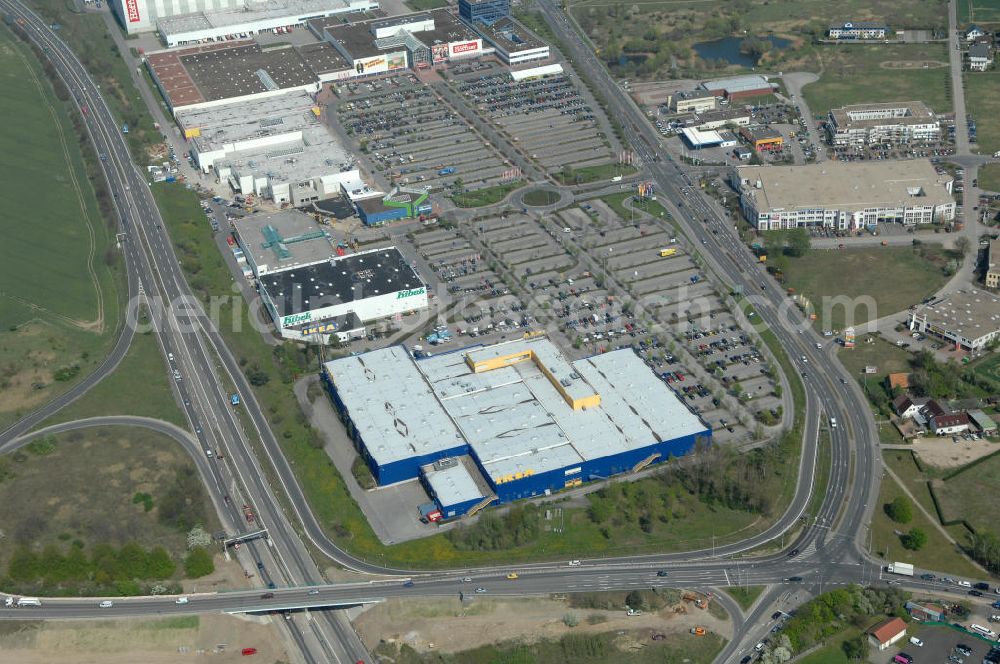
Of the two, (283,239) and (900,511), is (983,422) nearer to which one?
(900,511)

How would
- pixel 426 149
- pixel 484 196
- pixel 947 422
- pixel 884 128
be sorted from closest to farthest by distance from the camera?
pixel 947 422 → pixel 484 196 → pixel 884 128 → pixel 426 149

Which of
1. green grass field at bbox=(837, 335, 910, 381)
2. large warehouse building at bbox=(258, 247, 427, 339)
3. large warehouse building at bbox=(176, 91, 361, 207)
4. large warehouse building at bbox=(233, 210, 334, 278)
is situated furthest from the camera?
large warehouse building at bbox=(176, 91, 361, 207)

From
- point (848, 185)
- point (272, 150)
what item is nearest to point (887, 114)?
point (848, 185)

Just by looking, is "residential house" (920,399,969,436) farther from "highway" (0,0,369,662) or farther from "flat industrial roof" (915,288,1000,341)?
"highway" (0,0,369,662)

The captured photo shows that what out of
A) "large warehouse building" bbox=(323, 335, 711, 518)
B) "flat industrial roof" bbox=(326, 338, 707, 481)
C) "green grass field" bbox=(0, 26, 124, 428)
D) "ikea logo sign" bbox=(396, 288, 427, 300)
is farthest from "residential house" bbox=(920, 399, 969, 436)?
"green grass field" bbox=(0, 26, 124, 428)

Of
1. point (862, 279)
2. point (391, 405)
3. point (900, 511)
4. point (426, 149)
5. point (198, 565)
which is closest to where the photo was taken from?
point (198, 565)

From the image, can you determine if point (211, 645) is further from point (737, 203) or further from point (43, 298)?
point (737, 203)
